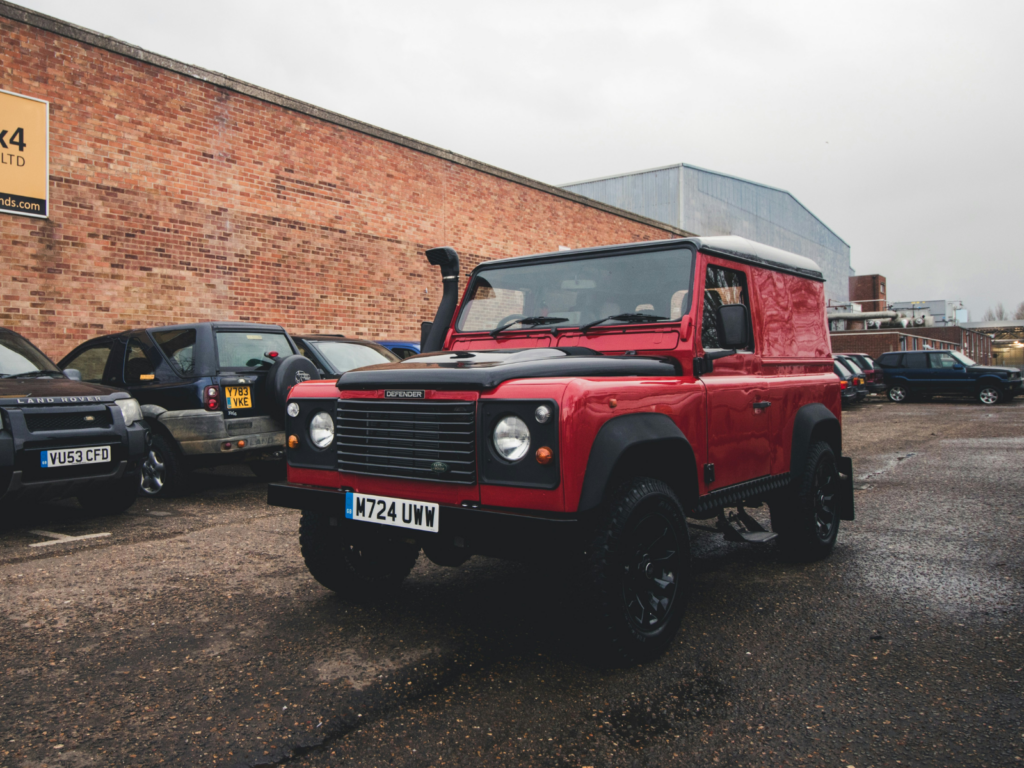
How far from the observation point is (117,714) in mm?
2756

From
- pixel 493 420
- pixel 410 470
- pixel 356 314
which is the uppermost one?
pixel 356 314

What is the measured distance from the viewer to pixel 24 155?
9.64m

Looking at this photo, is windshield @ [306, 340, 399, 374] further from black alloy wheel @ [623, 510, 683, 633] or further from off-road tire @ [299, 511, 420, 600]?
black alloy wheel @ [623, 510, 683, 633]

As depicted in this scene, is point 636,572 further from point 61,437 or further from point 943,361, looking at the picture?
point 943,361

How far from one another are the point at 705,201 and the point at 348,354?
33.3 m

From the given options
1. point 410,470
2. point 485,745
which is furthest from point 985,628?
point 410,470

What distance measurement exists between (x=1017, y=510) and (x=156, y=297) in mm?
10936

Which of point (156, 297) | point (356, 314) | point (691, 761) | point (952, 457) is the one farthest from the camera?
point (356, 314)

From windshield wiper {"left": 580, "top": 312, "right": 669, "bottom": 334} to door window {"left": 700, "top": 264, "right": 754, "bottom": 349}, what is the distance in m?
0.25

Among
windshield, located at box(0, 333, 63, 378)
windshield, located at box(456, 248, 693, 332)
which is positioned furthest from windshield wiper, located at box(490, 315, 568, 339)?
windshield, located at box(0, 333, 63, 378)

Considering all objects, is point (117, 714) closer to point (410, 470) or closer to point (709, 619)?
point (410, 470)

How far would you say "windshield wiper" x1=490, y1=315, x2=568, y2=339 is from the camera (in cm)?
416

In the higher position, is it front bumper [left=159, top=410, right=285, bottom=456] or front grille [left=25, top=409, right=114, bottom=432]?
front grille [left=25, top=409, right=114, bottom=432]

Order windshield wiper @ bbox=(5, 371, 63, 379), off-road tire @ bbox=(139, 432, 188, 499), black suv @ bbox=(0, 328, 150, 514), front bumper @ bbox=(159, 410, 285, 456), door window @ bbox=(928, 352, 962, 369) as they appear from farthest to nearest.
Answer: door window @ bbox=(928, 352, 962, 369) < off-road tire @ bbox=(139, 432, 188, 499) < front bumper @ bbox=(159, 410, 285, 456) < windshield wiper @ bbox=(5, 371, 63, 379) < black suv @ bbox=(0, 328, 150, 514)
